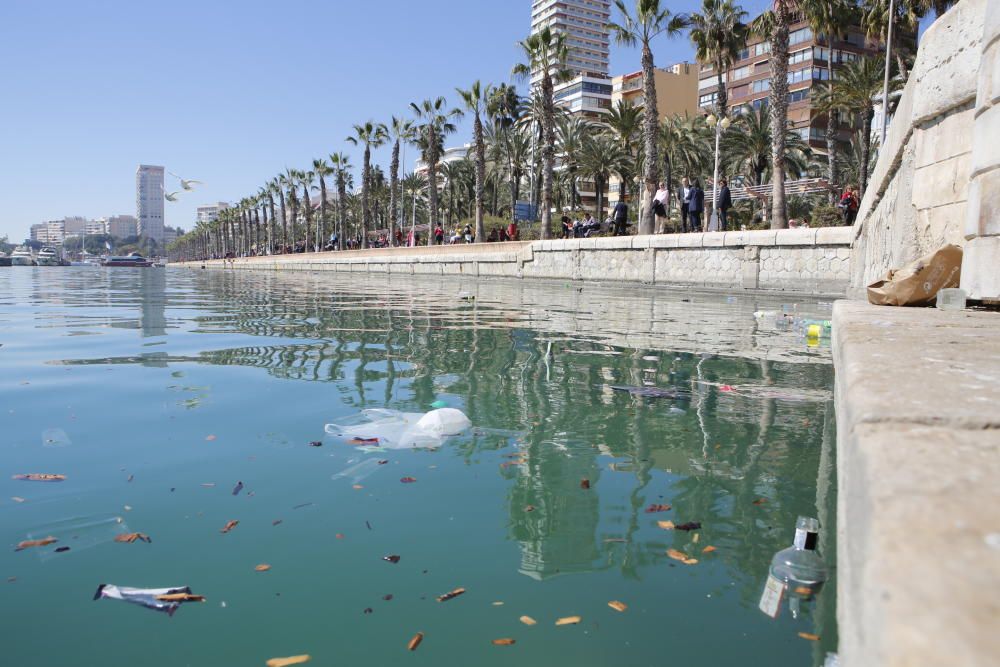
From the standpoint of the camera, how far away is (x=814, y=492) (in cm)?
272

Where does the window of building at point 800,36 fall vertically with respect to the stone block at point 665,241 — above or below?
above

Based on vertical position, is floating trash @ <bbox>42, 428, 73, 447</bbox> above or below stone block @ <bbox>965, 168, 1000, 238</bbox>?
below

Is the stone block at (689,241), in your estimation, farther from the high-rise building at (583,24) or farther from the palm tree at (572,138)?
the high-rise building at (583,24)

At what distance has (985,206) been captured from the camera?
451cm

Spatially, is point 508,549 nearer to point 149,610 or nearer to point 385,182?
point 149,610

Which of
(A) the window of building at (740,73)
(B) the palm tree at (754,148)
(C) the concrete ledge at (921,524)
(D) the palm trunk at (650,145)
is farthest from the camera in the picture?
(A) the window of building at (740,73)

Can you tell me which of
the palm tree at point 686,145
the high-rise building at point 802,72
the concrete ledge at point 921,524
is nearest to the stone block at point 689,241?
the concrete ledge at point 921,524

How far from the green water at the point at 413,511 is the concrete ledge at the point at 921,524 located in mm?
631

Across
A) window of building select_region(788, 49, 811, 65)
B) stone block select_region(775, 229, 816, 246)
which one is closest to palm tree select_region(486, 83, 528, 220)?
window of building select_region(788, 49, 811, 65)

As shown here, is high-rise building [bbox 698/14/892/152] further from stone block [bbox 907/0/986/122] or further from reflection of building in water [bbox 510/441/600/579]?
reflection of building in water [bbox 510/441/600/579]

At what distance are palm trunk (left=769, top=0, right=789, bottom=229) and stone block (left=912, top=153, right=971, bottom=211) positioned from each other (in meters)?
14.6

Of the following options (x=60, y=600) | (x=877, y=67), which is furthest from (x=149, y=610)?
(x=877, y=67)

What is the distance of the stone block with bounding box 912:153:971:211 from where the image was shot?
214 inches

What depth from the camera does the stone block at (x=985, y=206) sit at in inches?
174
